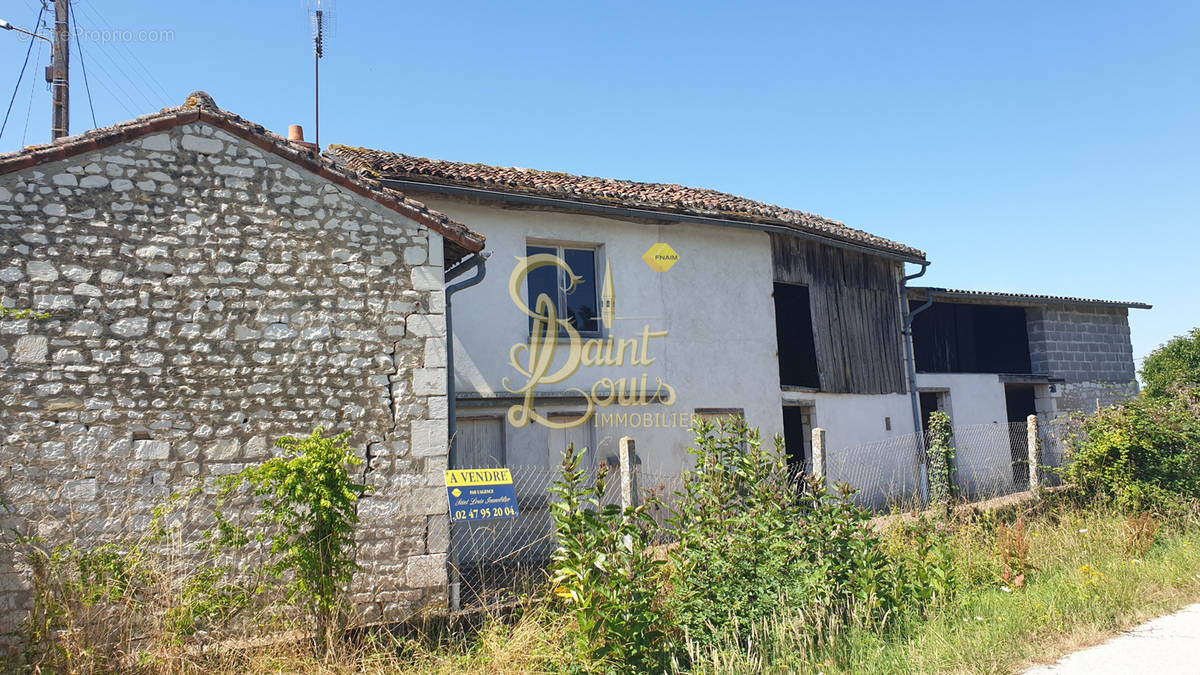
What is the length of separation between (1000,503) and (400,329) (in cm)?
717

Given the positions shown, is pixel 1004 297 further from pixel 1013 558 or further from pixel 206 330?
pixel 206 330

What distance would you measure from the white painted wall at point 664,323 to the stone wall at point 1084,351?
5806 millimetres

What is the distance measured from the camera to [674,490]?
10.3 metres

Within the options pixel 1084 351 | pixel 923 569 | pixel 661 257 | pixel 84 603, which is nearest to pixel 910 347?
pixel 1084 351

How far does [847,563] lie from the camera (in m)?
5.52

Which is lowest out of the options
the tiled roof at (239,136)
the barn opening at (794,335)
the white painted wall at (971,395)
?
the white painted wall at (971,395)

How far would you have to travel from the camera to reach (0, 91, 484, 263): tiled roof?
5.96m

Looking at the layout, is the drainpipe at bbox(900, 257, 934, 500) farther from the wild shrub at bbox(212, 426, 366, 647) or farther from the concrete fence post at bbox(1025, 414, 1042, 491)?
the wild shrub at bbox(212, 426, 366, 647)

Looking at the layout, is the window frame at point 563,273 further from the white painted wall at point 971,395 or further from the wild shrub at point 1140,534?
the white painted wall at point 971,395

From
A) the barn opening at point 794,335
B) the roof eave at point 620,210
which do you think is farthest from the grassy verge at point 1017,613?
the roof eave at point 620,210

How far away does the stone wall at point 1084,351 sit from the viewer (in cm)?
1589

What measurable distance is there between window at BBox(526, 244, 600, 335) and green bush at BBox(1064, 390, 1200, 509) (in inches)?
242

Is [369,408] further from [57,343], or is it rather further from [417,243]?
[57,343]

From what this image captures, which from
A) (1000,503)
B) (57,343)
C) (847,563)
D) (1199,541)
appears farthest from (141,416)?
(1199,541)
